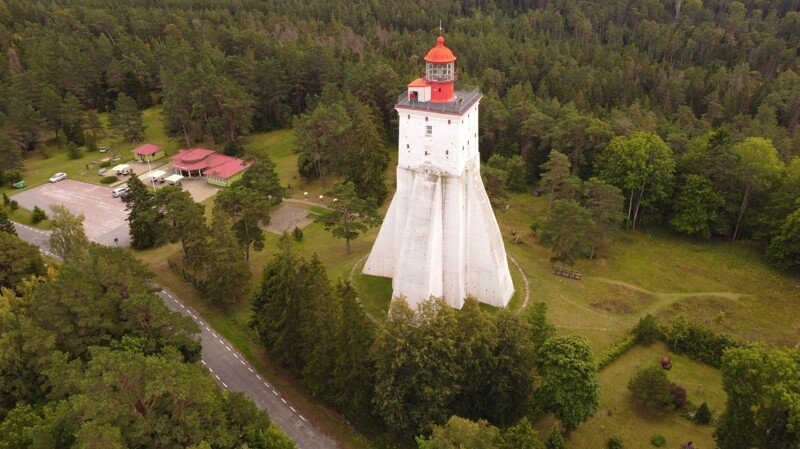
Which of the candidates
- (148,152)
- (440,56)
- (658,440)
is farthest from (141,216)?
(658,440)

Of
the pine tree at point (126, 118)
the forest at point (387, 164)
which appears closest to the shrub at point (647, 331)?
the forest at point (387, 164)

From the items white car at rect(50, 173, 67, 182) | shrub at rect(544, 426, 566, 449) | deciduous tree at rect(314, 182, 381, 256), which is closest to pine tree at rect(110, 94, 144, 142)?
white car at rect(50, 173, 67, 182)

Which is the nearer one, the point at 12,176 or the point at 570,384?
the point at 570,384

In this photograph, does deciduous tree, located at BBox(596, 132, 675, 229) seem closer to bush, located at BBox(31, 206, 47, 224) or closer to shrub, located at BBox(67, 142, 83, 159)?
bush, located at BBox(31, 206, 47, 224)

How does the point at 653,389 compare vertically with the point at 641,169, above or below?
below

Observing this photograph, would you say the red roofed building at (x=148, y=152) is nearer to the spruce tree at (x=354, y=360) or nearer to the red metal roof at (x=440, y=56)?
the red metal roof at (x=440, y=56)

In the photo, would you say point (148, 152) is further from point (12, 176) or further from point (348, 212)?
point (348, 212)
